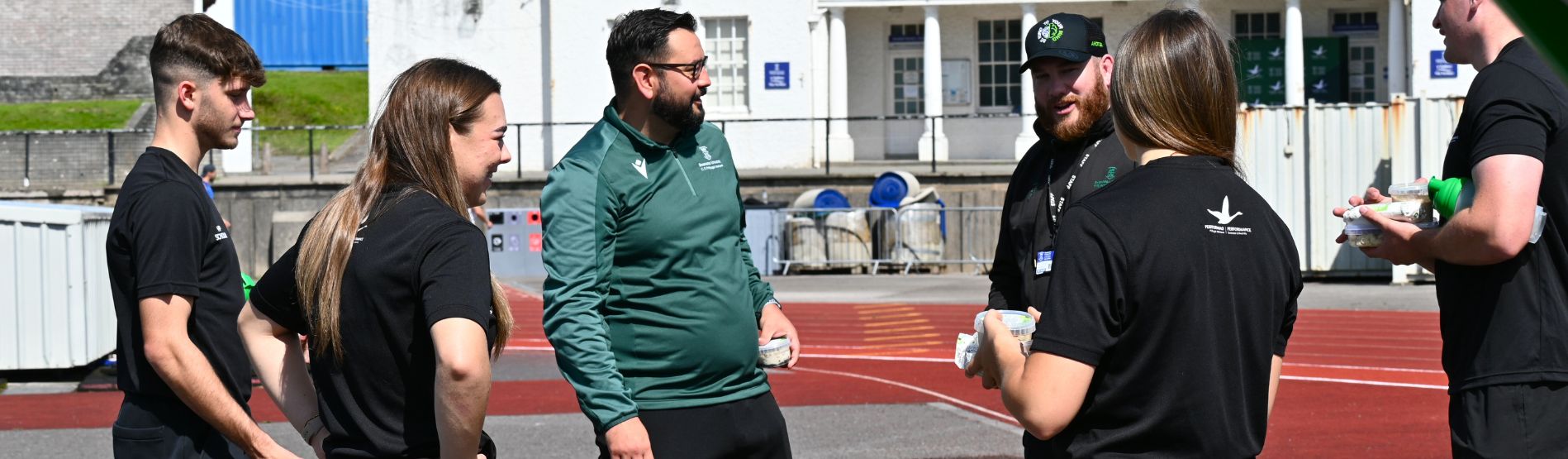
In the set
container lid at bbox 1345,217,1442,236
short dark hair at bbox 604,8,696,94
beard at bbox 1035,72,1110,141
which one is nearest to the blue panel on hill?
short dark hair at bbox 604,8,696,94

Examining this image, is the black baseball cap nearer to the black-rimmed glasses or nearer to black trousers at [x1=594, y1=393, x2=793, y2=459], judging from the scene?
the black-rimmed glasses

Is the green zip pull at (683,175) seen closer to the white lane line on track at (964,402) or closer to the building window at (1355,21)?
the white lane line on track at (964,402)

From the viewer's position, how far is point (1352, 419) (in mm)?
9211

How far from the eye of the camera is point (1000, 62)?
99.2ft

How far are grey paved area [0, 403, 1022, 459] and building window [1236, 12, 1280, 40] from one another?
869 inches

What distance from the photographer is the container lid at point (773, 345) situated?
4.19 m

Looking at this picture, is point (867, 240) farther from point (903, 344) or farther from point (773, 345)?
point (773, 345)

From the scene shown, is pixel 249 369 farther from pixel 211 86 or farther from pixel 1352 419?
pixel 1352 419

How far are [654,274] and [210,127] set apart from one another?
1172 mm

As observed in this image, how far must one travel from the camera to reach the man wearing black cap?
419cm

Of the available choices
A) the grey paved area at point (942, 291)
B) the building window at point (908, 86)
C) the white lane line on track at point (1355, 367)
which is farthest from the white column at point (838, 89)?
the white lane line on track at point (1355, 367)

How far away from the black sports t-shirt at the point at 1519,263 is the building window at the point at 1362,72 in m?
27.5

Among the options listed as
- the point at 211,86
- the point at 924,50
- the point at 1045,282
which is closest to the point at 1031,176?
the point at 1045,282

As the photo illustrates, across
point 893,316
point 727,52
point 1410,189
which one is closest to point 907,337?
point 893,316
